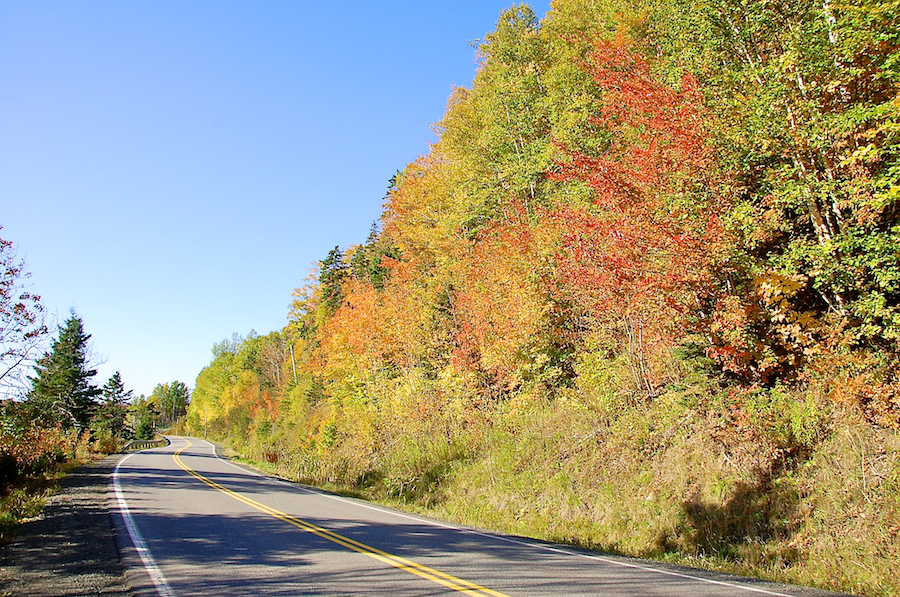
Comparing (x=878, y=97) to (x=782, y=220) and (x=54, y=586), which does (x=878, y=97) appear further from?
(x=54, y=586)

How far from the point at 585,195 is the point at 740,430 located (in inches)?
370

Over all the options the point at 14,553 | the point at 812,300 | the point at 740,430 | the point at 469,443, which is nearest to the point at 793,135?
the point at 812,300

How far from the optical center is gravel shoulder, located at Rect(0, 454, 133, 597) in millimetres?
6451

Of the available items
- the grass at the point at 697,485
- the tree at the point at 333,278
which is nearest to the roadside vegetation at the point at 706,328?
the grass at the point at 697,485

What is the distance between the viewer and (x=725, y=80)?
39.5 ft

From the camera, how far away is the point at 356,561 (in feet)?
24.7

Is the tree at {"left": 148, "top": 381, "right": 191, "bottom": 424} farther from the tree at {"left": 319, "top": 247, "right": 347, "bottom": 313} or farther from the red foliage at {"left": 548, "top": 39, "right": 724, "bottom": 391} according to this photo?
the red foliage at {"left": 548, "top": 39, "right": 724, "bottom": 391}

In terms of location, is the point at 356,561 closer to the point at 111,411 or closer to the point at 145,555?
the point at 145,555

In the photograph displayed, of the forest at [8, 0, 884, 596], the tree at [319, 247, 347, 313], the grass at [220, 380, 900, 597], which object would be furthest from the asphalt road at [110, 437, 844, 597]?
the tree at [319, 247, 347, 313]

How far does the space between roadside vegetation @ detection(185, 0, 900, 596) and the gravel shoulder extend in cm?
775

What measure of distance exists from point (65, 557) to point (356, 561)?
14.3ft

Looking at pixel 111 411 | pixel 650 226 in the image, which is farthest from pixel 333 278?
pixel 650 226

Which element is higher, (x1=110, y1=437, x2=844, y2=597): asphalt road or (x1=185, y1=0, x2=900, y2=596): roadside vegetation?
(x1=185, y1=0, x2=900, y2=596): roadside vegetation

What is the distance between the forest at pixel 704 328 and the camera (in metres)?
9.04
